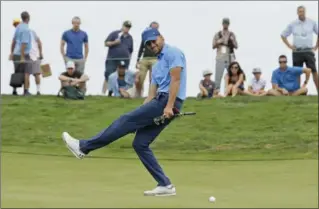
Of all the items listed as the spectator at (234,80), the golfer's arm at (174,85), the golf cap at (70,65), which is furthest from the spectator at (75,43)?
the golfer's arm at (174,85)

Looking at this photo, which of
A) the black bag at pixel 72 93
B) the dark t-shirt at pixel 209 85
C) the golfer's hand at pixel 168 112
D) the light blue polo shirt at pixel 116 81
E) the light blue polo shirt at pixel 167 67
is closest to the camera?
the golfer's hand at pixel 168 112

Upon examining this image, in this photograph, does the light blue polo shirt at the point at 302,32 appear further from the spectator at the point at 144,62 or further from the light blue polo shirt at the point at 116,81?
the light blue polo shirt at the point at 116,81

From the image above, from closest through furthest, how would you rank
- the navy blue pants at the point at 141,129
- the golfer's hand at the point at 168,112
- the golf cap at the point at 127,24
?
the golfer's hand at the point at 168,112 → the navy blue pants at the point at 141,129 → the golf cap at the point at 127,24

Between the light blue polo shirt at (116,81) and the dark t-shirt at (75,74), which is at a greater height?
the dark t-shirt at (75,74)

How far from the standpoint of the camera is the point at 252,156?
1689cm

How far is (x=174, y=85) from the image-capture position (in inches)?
417

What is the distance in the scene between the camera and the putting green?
10406mm

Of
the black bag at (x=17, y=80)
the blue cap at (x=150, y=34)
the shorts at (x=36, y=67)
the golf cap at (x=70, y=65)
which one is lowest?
the black bag at (x=17, y=80)

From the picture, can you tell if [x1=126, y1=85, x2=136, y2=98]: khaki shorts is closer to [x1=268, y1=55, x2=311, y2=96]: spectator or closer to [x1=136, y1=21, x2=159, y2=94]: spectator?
[x1=136, y1=21, x2=159, y2=94]: spectator

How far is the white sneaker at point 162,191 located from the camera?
11.1m

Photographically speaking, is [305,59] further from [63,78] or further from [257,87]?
[63,78]

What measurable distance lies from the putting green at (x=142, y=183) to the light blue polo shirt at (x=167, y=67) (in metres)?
1.24

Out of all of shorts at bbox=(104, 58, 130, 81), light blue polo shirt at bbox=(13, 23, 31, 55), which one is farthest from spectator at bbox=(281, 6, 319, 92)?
light blue polo shirt at bbox=(13, 23, 31, 55)

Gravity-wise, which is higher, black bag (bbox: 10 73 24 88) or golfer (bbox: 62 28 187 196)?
golfer (bbox: 62 28 187 196)
